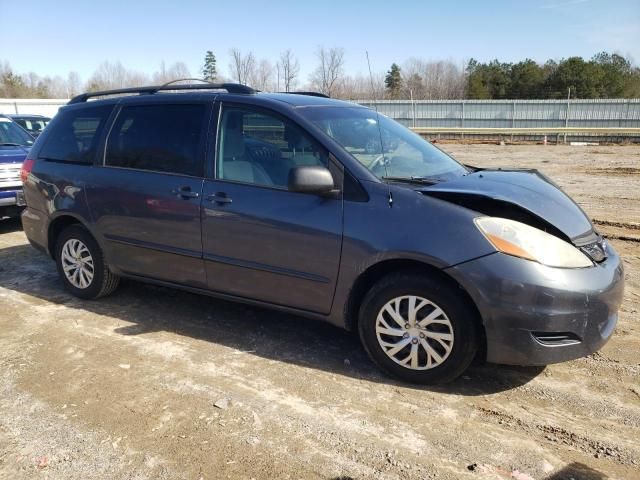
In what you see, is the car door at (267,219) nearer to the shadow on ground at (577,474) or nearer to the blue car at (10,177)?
the shadow on ground at (577,474)

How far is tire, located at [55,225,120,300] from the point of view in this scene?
482cm

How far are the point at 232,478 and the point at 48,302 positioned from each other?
11.0 ft

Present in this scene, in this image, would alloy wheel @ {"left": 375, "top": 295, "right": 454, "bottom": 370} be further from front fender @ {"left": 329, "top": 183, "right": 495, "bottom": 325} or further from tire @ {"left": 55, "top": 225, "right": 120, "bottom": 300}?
tire @ {"left": 55, "top": 225, "right": 120, "bottom": 300}

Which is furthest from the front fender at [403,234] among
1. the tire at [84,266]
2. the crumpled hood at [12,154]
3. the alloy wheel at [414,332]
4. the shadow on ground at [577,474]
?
the crumpled hood at [12,154]

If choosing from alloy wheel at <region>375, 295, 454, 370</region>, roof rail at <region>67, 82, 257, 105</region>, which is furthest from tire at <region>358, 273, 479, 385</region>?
roof rail at <region>67, 82, 257, 105</region>

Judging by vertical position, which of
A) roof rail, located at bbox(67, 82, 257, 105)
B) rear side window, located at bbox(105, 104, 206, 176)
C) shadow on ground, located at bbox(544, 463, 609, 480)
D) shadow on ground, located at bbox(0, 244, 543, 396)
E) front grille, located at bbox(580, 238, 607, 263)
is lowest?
shadow on ground, located at bbox(544, 463, 609, 480)

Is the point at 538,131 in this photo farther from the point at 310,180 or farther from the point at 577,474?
the point at 577,474

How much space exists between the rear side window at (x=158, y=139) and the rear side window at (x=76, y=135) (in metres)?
0.23

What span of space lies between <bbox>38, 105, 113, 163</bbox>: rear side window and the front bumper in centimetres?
350

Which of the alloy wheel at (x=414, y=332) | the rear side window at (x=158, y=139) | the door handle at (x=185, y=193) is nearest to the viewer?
the alloy wheel at (x=414, y=332)

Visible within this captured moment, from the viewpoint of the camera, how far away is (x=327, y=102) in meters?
4.33

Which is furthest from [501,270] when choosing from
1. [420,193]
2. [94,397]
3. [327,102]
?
[94,397]

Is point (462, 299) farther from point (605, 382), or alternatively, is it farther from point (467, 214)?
point (605, 382)

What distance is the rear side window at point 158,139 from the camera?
4.12 m
